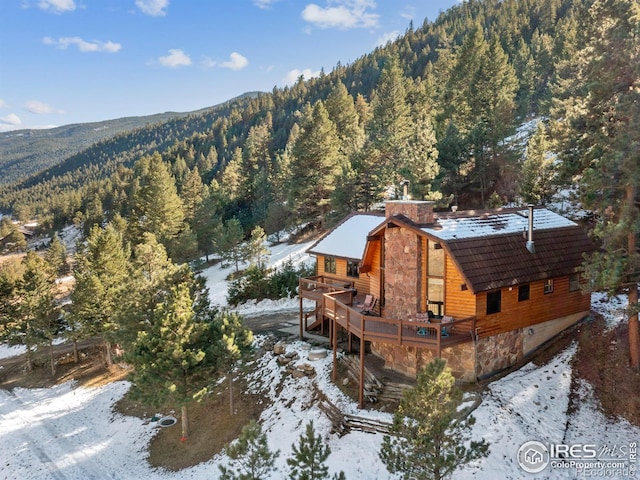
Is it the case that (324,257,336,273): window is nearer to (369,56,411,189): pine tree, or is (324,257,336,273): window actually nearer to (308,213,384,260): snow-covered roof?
(308,213,384,260): snow-covered roof

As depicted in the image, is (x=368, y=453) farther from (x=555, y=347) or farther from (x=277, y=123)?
(x=277, y=123)

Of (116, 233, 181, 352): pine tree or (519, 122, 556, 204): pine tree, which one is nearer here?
(116, 233, 181, 352): pine tree

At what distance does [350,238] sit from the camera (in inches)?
822

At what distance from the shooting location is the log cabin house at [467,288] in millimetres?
14203

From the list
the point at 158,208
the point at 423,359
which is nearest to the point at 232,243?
the point at 158,208

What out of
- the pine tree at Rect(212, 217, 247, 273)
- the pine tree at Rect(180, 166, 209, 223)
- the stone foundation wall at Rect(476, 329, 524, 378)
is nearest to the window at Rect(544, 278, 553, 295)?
the stone foundation wall at Rect(476, 329, 524, 378)

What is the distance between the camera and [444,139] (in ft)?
113

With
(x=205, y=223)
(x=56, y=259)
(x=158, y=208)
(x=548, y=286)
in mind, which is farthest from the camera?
(x=205, y=223)

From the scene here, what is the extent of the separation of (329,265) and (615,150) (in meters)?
13.2

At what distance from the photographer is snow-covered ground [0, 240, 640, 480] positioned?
39.1 feet

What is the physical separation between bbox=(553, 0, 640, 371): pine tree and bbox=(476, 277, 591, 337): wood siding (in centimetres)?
270

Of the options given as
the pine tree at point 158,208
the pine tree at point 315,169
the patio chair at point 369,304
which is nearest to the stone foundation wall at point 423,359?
the patio chair at point 369,304

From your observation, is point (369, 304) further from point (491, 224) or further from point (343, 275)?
point (491, 224)

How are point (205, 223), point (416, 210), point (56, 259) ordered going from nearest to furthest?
point (416, 210)
point (56, 259)
point (205, 223)
